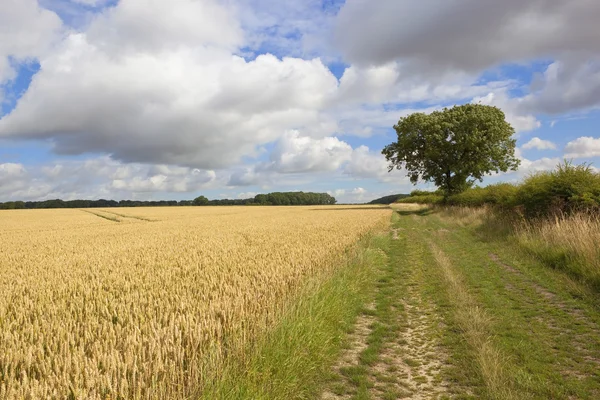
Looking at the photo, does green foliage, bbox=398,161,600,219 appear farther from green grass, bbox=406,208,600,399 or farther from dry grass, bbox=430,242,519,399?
dry grass, bbox=430,242,519,399

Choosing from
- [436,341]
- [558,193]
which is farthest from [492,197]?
[436,341]

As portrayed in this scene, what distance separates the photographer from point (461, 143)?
4738cm

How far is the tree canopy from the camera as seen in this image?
46625 mm

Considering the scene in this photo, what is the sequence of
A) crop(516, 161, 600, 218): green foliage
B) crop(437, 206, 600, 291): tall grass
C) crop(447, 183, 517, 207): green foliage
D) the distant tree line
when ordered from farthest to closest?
the distant tree line
crop(447, 183, 517, 207): green foliage
crop(516, 161, 600, 218): green foliage
crop(437, 206, 600, 291): tall grass

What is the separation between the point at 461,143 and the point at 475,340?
46.1 m

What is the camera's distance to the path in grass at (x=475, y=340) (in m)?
4.87

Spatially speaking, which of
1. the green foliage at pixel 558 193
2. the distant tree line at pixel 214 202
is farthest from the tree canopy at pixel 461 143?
the distant tree line at pixel 214 202

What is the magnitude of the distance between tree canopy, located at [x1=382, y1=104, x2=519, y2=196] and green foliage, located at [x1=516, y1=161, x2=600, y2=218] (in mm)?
28433

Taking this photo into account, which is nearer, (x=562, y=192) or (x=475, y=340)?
(x=475, y=340)

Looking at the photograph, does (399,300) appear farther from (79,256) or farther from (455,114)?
(455,114)

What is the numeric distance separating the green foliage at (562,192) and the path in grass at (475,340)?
22.5ft

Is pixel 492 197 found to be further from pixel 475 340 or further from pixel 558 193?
pixel 475 340

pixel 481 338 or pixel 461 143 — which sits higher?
pixel 461 143

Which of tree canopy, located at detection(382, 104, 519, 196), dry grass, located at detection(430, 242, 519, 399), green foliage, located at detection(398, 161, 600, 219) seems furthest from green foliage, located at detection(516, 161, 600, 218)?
tree canopy, located at detection(382, 104, 519, 196)
